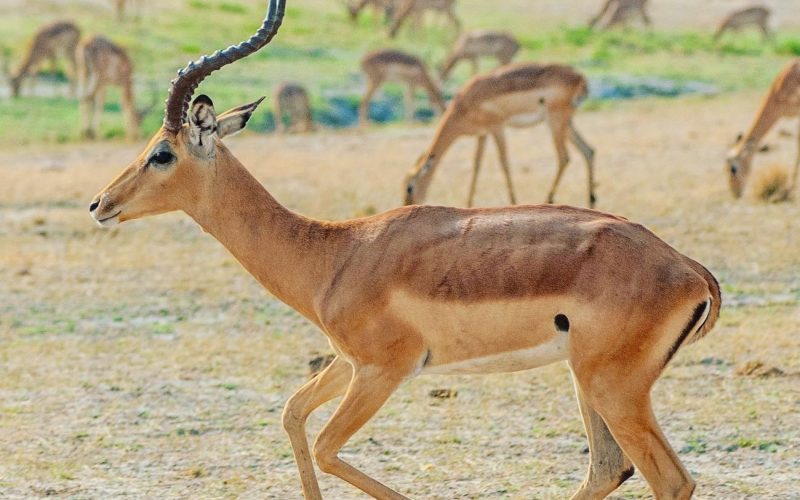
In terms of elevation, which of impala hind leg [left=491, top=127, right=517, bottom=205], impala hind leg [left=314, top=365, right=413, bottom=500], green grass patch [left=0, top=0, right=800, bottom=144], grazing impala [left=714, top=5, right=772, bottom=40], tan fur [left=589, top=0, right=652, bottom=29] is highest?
impala hind leg [left=314, top=365, right=413, bottom=500]

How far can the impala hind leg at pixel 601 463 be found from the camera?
5812 millimetres

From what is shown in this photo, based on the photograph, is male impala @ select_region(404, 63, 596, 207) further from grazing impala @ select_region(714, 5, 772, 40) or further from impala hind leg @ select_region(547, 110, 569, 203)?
grazing impala @ select_region(714, 5, 772, 40)


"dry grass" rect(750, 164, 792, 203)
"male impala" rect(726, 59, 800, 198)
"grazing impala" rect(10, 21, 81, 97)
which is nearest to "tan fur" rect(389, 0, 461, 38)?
"grazing impala" rect(10, 21, 81, 97)

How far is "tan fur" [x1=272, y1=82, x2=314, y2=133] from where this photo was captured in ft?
68.9

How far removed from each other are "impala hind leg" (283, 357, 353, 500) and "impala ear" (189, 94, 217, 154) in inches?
40.6

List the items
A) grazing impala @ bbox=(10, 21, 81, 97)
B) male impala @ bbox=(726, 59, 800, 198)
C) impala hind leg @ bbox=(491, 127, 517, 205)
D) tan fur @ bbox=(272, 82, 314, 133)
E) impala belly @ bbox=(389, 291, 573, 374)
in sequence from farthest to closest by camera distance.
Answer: grazing impala @ bbox=(10, 21, 81, 97) → tan fur @ bbox=(272, 82, 314, 133) → male impala @ bbox=(726, 59, 800, 198) → impala hind leg @ bbox=(491, 127, 517, 205) → impala belly @ bbox=(389, 291, 573, 374)

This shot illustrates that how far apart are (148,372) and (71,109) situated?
15.3m

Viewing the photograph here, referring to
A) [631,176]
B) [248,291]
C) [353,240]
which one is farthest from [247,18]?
[353,240]

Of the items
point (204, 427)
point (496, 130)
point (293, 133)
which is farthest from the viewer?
point (293, 133)

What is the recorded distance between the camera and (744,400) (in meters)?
7.39

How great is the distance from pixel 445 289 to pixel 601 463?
978 mm

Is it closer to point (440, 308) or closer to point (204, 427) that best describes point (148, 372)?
point (204, 427)

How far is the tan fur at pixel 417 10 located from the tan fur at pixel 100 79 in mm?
10331

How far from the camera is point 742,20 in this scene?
1211 inches
